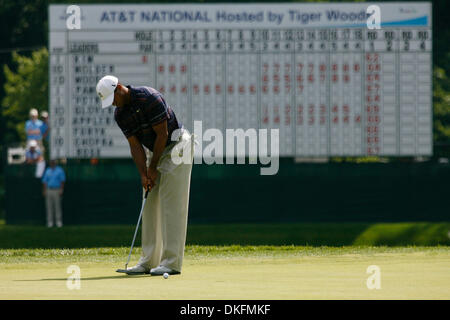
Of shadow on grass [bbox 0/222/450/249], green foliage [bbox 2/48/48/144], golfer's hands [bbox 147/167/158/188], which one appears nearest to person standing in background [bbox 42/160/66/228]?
shadow on grass [bbox 0/222/450/249]

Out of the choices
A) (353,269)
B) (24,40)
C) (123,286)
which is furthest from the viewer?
(24,40)

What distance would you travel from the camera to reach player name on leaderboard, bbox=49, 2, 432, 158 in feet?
56.5

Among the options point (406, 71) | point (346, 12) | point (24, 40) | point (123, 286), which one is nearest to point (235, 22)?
point (346, 12)

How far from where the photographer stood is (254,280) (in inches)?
274

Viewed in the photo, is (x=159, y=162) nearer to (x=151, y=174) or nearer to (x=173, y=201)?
(x=151, y=174)

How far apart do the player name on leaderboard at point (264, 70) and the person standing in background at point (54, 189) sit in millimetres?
557

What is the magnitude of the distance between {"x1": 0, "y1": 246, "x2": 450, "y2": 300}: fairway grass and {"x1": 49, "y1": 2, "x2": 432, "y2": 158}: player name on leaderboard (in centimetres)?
799

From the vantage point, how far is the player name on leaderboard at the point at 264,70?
17219mm

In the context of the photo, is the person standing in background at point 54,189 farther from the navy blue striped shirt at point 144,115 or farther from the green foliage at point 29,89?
the green foliage at point 29,89

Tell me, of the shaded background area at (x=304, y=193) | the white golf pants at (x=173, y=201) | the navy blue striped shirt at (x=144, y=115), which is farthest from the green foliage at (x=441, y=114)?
the navy blue striped shirt at (x=144, y=115)
